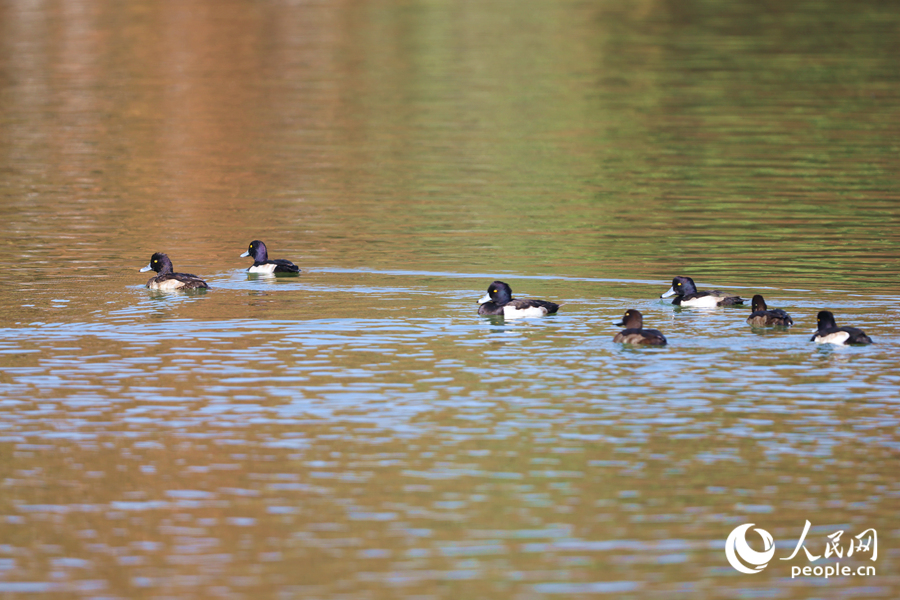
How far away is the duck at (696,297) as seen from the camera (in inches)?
885

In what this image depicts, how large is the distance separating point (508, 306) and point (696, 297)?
2.91 meters

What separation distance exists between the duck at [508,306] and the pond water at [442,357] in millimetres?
236

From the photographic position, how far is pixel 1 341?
20.7 m

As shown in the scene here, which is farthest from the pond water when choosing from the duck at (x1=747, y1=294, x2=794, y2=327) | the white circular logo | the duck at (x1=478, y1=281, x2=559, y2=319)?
Result: the duck at (x1=747, y1=294, x2=794, y2=327)

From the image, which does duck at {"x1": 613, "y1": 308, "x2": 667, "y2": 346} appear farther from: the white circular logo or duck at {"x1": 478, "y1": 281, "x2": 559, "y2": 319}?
the white circular logo

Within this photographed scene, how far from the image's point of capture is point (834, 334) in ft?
63.3

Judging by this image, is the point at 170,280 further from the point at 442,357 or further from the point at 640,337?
the point at 640,337

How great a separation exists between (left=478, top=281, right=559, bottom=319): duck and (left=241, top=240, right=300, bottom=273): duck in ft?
15.5

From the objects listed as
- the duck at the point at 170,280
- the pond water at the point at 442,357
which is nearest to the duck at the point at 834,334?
the pond water at the point at 442,357

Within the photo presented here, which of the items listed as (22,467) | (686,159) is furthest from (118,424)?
(686,159)

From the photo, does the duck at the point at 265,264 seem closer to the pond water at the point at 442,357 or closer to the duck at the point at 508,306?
the pond water at the point at 442,357

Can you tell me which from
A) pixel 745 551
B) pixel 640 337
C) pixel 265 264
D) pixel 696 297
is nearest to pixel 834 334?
pixel 640 337

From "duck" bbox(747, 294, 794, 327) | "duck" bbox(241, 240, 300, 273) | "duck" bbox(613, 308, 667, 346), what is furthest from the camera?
"duck" bbox(241, 240, 300, 273)

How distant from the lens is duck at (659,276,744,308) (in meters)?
22.5
